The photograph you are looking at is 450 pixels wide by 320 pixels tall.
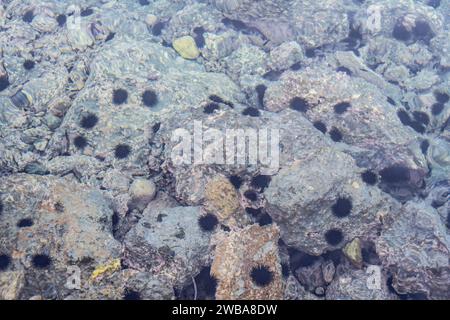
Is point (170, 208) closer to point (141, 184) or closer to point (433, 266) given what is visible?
point (141, 184)

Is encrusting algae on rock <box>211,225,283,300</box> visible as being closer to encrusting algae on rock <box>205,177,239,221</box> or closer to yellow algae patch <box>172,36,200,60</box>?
encrusting algae on rock <box>205,177,239,221</box>

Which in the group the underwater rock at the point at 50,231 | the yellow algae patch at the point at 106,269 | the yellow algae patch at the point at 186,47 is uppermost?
the yellow algae patch at the point at 186,47

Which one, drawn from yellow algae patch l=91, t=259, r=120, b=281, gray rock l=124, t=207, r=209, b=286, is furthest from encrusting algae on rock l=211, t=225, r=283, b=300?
yellow algae patch l=91, t=259, r=120, b=281

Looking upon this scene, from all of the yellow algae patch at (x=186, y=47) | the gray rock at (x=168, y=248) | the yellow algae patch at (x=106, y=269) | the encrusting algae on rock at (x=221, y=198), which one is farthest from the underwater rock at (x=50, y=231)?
the yellow algae patch at (x=186, y=47)

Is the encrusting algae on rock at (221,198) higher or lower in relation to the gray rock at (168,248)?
higher

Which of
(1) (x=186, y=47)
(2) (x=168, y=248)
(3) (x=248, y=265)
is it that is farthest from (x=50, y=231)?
(1) (x=186, y=47)

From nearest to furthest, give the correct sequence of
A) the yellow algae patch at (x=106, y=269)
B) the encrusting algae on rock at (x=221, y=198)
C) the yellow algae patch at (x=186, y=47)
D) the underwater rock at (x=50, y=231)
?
the underwater rock at (x=50, y=231) < the yellow algae patch at (x=106, y=269) < the encrusting algae on rock at (x=221, y=198) < the yellow algae patch at (x=186, y=47)

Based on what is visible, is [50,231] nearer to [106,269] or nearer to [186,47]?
[106,269]

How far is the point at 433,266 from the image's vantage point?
763 centimetres

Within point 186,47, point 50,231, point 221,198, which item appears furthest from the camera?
point 186,47

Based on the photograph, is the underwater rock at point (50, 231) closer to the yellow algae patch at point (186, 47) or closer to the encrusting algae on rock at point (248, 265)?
the encrusting algae on rock at point (248, 265)

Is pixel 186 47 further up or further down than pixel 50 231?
further up
